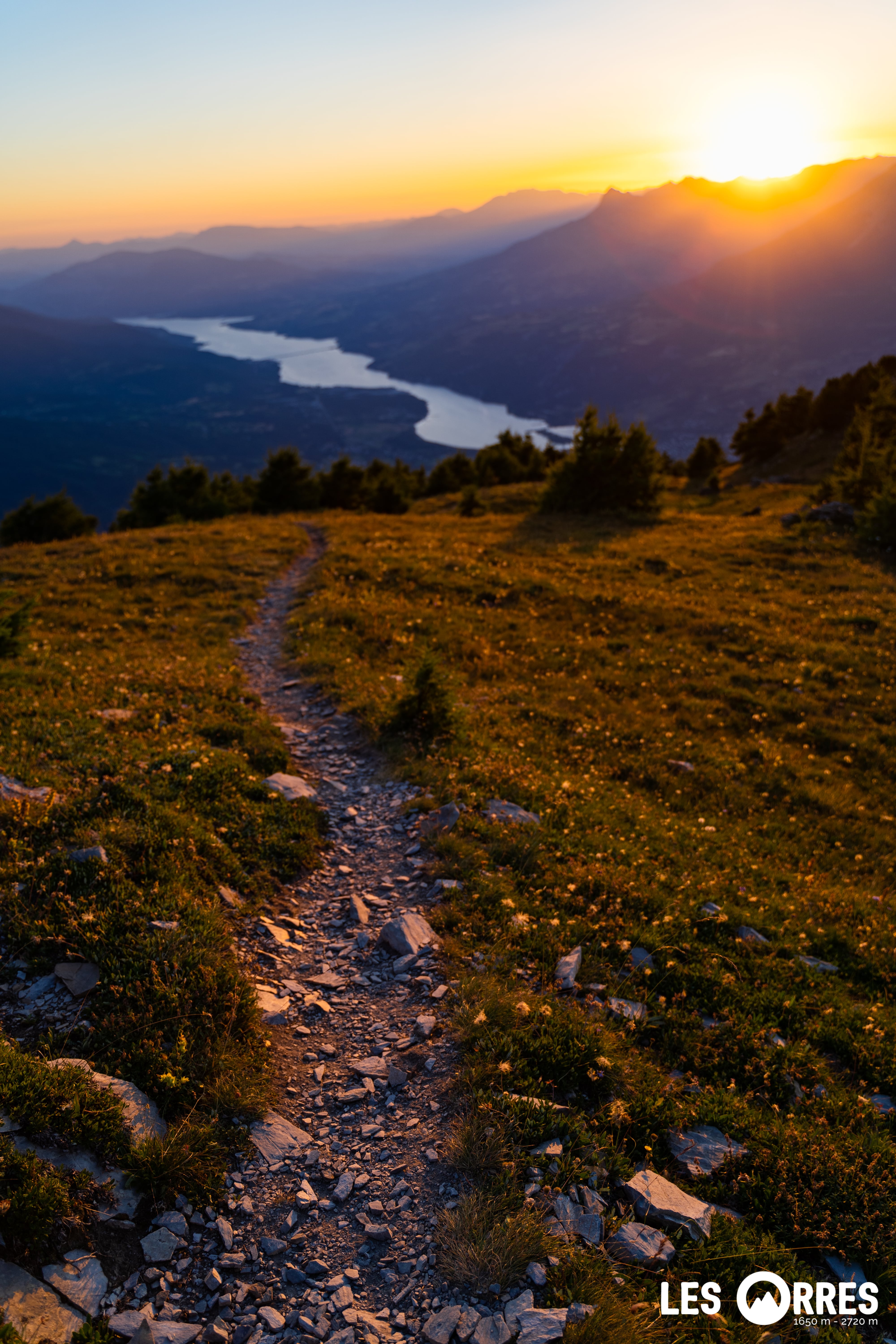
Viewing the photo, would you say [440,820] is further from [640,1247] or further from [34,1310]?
[34,1310]

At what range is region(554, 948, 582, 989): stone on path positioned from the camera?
7.13 m

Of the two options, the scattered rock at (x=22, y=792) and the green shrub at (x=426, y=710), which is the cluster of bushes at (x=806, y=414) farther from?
the scattered rock at (x=22, y=792)

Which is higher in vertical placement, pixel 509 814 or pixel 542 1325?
pixel 509 814

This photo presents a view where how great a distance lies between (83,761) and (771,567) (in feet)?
87.2

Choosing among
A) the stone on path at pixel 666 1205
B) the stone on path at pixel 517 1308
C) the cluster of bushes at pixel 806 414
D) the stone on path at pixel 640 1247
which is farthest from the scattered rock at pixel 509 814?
the cluster of bushes at pixel 806 414

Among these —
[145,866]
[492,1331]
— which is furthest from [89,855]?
[492,1331]

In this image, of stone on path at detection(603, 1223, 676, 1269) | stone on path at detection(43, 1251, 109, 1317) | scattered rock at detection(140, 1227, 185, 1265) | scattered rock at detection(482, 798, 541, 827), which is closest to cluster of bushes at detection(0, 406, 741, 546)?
scattered rock at detection(482, 798, 541, 827)

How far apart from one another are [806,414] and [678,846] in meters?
81.7

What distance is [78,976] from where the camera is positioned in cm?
638

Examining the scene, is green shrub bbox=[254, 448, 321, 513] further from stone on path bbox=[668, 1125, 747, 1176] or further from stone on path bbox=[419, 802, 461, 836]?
stone on path bbox=[668, 1125, 747, 1176]

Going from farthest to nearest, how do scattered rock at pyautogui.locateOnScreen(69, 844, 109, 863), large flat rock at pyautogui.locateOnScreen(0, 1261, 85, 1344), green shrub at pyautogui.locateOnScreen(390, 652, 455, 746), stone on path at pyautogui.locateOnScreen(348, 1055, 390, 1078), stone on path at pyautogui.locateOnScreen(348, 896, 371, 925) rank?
1. green shrub at pyautogui.locateOnScreen(390, 652, 455, 746)
2. stone on path at pyautogui.locateOnScreen(348, 896, 371, 925)
3. scattered rock at pyautogui.locateOnScreen(69, 844, 109, 863)
4. stone on path at pyautogui.locateOnScreen(348, 1055, 390, 1078)
5. large flat rock at pyautogui.locateOnScreen(0, 1261, 85, 1344)

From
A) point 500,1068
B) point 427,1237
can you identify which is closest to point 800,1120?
point 500,1068

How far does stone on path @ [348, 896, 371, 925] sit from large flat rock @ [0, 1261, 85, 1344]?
439cm

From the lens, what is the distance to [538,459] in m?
67.8
